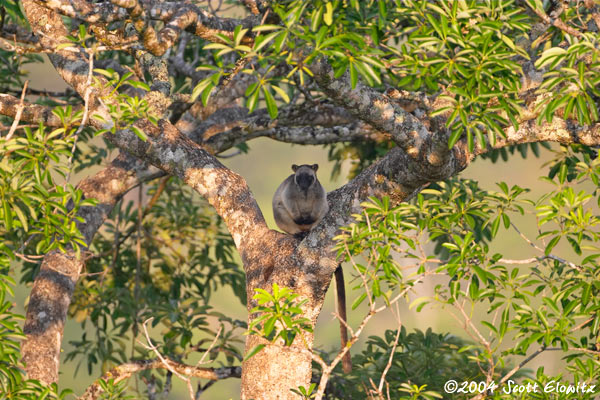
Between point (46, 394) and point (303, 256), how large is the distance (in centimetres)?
184

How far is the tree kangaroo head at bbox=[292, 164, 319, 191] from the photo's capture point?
6.28 metres

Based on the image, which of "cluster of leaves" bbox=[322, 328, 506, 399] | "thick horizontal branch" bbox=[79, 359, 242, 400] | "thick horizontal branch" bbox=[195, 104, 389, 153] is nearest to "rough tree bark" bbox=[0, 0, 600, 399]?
"thick horizontal branch" bbox=[79, 359, 242, 400]

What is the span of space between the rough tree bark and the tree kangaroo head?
122 cm

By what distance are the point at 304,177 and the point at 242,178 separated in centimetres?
154

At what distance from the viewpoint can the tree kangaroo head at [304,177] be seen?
6.28 metres

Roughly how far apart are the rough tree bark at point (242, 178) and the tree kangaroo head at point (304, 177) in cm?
122

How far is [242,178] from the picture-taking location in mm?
4922

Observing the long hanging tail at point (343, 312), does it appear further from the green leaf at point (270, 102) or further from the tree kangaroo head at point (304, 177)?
the green leaf at point (270, 102)

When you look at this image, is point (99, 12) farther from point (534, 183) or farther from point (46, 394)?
point (534, 183)

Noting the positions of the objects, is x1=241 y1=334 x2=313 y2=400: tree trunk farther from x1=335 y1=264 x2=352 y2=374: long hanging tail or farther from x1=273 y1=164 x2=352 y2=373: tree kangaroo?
x1=273 y1=164 x2=352 y2=373: tree kangaroo

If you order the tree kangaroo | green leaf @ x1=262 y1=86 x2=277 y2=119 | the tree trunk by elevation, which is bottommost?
the tree trunk

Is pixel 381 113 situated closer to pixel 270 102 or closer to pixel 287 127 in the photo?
pixel 270 102

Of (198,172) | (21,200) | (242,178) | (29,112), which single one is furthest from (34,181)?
(29,112)

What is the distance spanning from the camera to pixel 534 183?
3300 cm
